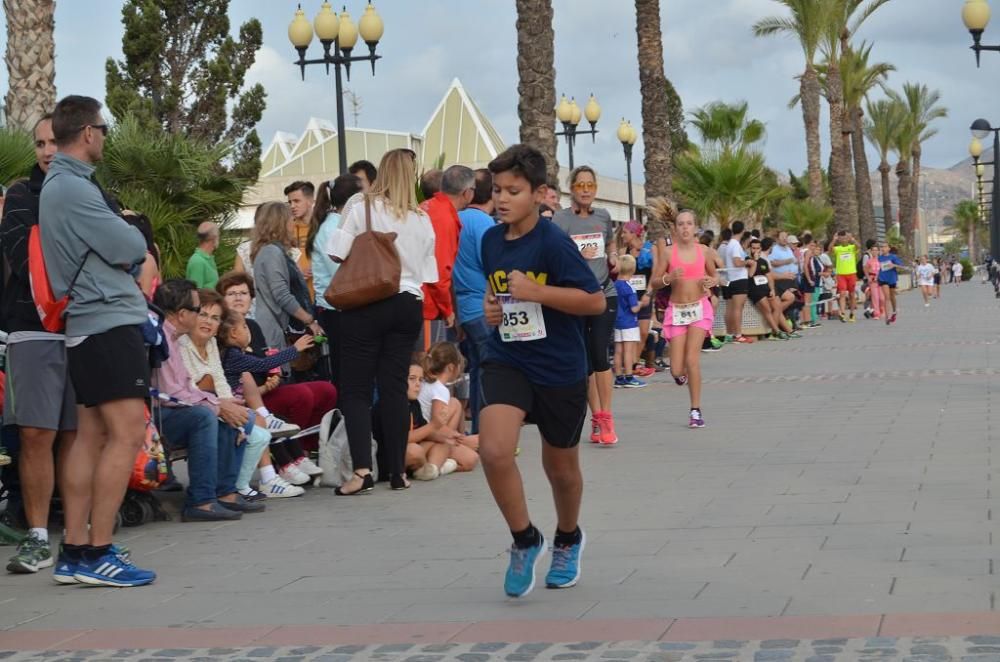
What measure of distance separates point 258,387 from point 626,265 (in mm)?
7973

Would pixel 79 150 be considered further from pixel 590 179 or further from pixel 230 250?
pixel 230 250

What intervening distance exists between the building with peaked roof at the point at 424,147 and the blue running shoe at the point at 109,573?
40.7 metres

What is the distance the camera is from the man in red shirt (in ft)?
34.4

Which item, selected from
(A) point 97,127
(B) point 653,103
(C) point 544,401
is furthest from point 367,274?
(B) point 653,103

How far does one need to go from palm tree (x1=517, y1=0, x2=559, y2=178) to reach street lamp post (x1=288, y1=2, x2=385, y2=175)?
3.61m

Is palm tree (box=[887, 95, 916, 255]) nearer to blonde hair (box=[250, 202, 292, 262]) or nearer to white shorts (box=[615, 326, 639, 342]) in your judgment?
white shorts (box=[615, 326, 639, 342])

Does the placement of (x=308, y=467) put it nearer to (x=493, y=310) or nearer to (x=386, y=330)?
(x=386, y=330)

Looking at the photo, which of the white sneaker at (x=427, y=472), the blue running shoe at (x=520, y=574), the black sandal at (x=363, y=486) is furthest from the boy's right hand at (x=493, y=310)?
the white sneaker at (x=427, y=472)

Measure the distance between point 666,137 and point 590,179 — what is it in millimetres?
15487

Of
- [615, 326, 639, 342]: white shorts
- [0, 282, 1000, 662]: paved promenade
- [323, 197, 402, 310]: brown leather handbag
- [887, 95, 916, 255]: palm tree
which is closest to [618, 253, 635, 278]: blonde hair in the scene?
[615, 326, 639, 342]: white shorts

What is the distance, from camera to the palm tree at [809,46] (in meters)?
50.9

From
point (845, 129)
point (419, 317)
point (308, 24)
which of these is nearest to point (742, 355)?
point (308, 24)

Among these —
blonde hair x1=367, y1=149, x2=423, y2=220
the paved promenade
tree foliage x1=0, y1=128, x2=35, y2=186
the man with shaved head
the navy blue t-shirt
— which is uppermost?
tree foliage x1=0, y1=128, x2=35, y2=186

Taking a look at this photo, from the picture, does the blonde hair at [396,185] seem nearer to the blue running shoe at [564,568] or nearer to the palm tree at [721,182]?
the blue running shoe at [564,568]
